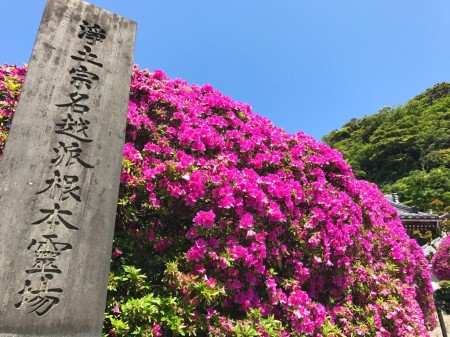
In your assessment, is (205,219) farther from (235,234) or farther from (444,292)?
(444,292)

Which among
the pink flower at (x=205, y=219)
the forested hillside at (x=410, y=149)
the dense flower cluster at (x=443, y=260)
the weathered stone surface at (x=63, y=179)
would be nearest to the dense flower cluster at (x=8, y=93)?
the weathered stone surface at (x=63, y=179)

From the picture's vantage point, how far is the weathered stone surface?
2.22 metres

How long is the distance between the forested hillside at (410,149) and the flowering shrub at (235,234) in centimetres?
3257

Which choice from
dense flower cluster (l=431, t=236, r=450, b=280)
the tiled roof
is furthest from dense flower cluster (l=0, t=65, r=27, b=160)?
the tiled roof

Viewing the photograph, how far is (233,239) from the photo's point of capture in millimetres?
3471

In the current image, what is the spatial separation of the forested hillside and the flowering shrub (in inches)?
1282

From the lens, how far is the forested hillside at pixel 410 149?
35.0m

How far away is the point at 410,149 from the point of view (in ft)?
147

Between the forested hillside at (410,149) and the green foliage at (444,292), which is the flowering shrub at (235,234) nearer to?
the green foliage at (444,292)

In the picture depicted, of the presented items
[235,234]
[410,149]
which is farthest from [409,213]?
[410,149]

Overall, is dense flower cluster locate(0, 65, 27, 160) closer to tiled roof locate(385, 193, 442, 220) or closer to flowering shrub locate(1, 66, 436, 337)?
flowering shrub locate(1, 66, 436, 337)

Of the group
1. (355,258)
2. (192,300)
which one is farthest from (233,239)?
(355,258)

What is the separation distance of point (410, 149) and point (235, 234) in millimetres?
48547

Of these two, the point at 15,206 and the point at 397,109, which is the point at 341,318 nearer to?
the point at 15,206
